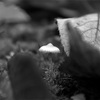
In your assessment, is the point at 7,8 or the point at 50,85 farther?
the point at 7,8

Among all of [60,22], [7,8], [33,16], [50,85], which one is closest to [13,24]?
[33,16]

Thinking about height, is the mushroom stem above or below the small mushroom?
below

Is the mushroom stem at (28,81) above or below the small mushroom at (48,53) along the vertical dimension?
below

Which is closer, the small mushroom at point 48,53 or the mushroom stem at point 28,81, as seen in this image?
the mushroom stem at point 28,81

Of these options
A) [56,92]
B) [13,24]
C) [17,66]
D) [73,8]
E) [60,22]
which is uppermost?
[73,8]

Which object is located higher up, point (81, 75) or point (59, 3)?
point (59, 3)

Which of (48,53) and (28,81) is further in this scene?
(48,53)

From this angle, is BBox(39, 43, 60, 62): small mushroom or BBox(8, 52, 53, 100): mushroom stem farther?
BBox(39, 43, 60, 62): small mushroom

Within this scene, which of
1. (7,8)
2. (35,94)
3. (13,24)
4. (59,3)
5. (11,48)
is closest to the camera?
(35,94)

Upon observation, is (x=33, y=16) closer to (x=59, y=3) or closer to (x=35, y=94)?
(x=59, y=3)

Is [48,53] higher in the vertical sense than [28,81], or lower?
higher

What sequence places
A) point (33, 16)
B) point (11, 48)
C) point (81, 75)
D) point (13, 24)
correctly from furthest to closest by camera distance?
point (33, 16) < point (13, 24) < point (11, 48) < point (81, 75)
